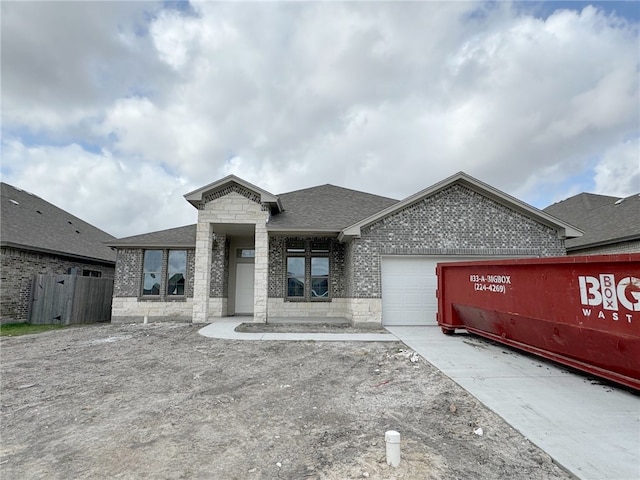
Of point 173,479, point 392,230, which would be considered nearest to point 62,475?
point 173,479

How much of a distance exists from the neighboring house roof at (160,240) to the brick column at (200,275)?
4.04ft

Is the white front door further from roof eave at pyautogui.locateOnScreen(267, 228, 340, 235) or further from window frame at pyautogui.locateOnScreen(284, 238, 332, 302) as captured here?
roof eave at pyautogui.locateOnScreen(267, 228, 340, 235)

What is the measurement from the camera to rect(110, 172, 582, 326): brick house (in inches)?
476

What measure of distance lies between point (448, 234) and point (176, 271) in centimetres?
1138

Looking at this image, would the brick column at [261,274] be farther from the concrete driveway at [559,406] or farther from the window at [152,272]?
the concrete driveway at [559,406]

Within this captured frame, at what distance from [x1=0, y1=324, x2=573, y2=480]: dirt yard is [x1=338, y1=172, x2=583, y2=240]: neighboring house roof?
17.3ft

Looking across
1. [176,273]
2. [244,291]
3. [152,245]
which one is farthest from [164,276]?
[244,291]

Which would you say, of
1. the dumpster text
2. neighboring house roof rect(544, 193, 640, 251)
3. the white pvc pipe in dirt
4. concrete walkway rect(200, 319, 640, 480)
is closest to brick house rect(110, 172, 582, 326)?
neighboring house roof rect(544, 193, 640, 251)

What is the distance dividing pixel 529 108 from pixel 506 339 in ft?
41.2

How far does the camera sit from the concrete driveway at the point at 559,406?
3301mm

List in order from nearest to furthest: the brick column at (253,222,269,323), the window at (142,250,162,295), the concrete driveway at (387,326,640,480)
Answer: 1. the concrete driveway at (387,326,640,480)
2. the brick column at (253,222,269,323)
3. the window at (142,250,162,295)

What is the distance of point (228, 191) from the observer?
13430mm

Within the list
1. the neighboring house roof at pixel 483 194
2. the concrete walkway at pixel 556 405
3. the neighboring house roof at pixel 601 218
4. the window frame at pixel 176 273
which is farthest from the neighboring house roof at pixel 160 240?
the neighboring house roof at pixel 601 218

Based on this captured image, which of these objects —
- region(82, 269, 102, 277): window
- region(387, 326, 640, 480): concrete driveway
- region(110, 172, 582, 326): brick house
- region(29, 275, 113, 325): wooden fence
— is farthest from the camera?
region(82, 269, 102, 277): window
